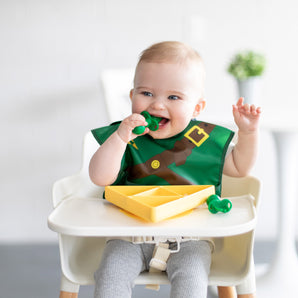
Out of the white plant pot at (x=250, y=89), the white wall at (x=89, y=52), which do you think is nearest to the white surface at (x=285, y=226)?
the white plant pot at (x=250, y=89)

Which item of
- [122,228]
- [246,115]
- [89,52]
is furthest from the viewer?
[89,52]

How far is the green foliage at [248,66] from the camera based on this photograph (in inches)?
79.8

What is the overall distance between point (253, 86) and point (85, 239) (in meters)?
1.01

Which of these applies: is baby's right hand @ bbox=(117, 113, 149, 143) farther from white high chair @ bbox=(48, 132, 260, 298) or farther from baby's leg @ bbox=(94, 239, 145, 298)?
baby's leg @ bbox=(94, 239, 145, 298)

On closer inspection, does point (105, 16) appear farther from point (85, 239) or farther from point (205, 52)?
point (85, 239)

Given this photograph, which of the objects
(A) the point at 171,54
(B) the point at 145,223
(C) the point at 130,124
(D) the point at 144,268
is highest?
(A) the point at 171,54

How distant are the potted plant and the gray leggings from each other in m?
0.92

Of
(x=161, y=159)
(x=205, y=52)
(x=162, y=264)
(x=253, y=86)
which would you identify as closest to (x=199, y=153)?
(x=161, y=159)

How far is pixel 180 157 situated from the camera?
1.35 m

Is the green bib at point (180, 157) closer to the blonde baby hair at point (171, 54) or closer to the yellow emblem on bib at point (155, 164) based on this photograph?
the yellow emblem on bib at point (155, 164)

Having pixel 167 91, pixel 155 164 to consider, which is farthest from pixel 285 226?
pixel 167 91

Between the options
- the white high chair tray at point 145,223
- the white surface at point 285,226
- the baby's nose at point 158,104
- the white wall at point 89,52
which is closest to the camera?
the white high chair tray at point 145,223

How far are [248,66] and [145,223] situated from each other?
4.03ft

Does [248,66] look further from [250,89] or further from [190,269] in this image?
[190,269]
